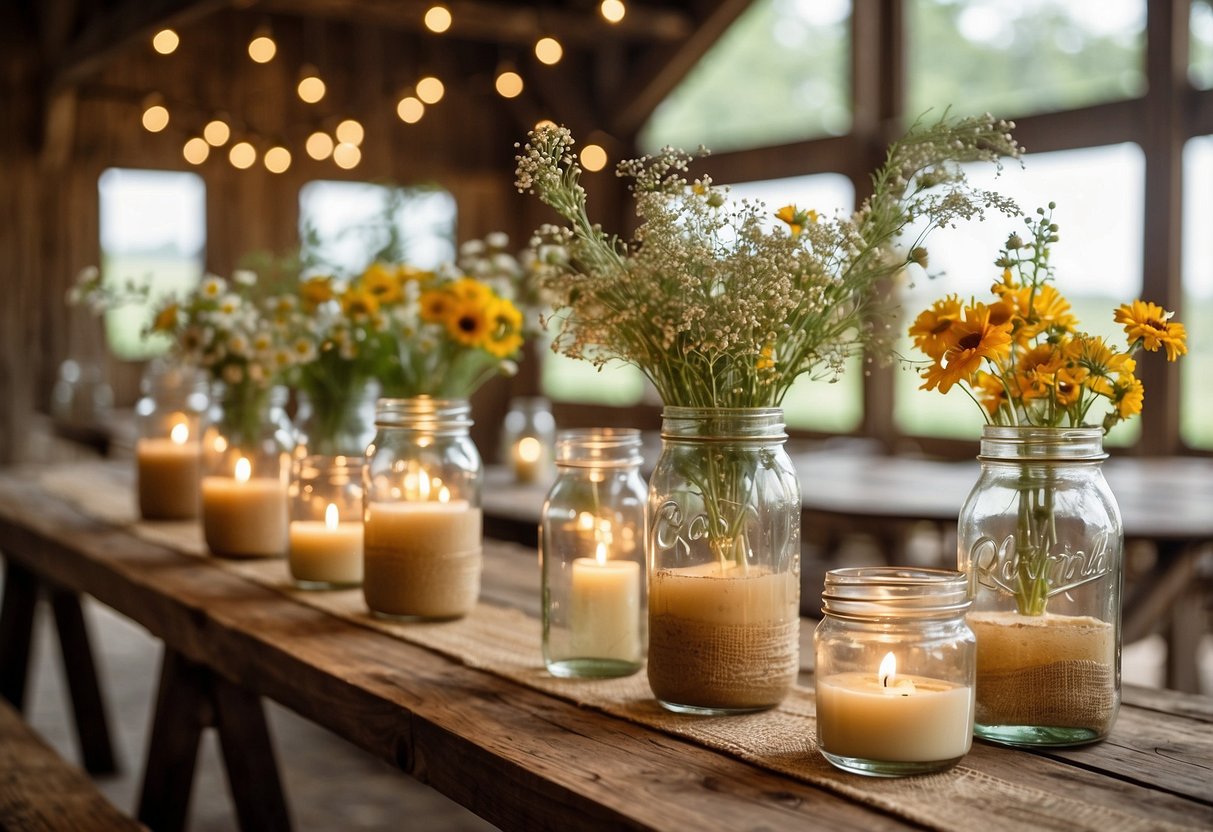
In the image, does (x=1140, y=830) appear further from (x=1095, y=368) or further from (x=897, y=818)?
(x=1095, y=368)

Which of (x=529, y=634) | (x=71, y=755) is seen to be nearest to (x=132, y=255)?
(x=71, y=755)

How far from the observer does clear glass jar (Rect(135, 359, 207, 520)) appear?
257 cm

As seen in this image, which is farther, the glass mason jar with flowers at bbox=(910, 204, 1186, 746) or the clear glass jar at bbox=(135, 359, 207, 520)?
A: the clear glass jar at bbox=(135, 359, 207, 520)

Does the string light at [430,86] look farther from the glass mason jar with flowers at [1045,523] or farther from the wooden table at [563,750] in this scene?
the glass mason jar with flowers at [1045,523]

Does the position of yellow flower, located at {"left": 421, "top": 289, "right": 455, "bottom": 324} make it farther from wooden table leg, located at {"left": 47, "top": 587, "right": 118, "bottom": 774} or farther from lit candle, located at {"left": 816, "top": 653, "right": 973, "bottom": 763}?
wooden table leg, located at {"left": 47, "top": 587, "right": 118, "bottom": 774}

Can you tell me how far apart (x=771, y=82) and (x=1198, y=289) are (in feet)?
10.4

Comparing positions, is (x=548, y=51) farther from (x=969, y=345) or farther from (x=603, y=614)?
(x=969, y=345)

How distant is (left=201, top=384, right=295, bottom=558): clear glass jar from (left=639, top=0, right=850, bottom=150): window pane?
623cm

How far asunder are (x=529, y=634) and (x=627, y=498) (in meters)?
0.28

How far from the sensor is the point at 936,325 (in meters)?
1.15

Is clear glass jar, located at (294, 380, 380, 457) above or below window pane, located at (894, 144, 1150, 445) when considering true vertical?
below

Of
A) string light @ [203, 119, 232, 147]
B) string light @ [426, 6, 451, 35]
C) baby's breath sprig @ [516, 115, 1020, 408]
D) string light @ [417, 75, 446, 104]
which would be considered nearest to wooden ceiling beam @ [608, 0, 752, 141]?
string light @ [417, 75, 446, 104]

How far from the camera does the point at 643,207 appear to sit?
4.01 feet

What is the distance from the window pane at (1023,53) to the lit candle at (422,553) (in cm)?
520
